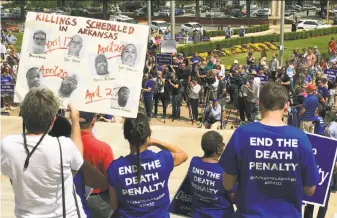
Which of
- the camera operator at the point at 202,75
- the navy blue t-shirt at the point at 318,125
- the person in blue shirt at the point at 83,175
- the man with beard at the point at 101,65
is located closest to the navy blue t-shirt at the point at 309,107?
the navy blue t-shirt at the point at 318,125

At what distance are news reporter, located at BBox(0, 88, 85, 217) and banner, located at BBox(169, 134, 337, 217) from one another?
69.7 inches

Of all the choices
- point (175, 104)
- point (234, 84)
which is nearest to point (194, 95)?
point (175, 104)

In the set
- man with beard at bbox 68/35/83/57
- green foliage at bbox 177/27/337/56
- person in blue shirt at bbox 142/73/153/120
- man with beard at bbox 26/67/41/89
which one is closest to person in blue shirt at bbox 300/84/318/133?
person in blue shirt at bbox 142/73/153/120

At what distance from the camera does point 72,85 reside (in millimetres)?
5242

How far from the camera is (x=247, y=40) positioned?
140 feet

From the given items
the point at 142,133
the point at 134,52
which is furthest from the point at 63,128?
the point at 134,52

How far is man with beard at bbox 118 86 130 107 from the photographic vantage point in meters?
5.25

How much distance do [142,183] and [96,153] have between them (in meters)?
0.48

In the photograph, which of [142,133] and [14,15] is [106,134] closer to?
[142,133]

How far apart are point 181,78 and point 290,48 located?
23.6m

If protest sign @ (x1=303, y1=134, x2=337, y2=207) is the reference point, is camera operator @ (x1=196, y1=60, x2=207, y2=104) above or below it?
below

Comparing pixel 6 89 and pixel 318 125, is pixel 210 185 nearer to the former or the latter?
pixel 318 125

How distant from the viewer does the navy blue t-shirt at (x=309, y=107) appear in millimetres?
11625

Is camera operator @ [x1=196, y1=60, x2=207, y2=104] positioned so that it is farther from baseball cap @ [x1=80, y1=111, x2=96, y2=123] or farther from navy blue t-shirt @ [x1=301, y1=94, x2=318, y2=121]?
baseball cap @ [x1=80, y1=111, x2=96, y2=123]
